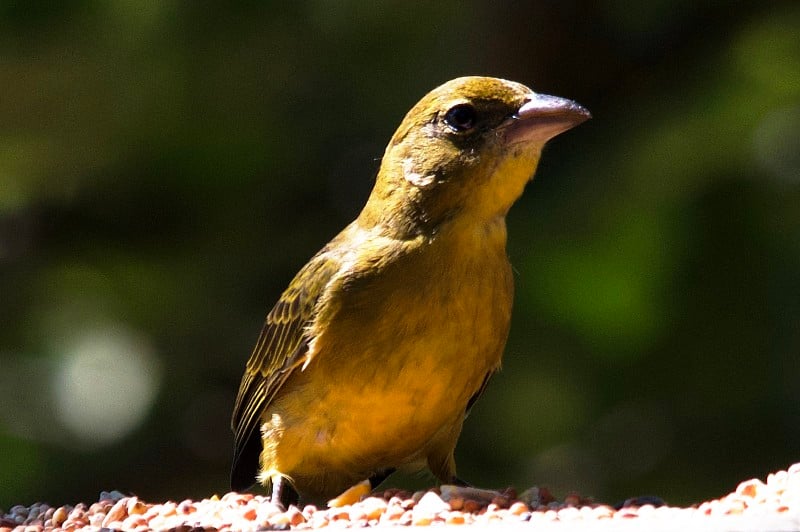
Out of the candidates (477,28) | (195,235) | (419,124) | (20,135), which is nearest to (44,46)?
(20,135)

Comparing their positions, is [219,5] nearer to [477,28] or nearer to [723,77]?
[477,28]

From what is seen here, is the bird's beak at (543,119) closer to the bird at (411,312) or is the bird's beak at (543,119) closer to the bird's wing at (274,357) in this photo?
the bird at (411,312)

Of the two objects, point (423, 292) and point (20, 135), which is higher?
point (20, 135)

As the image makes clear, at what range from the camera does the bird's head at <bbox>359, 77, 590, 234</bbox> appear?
4.65 meters

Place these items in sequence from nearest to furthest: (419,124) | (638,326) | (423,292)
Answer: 1. (423,292)
2. (419,124)
3. (638,326)

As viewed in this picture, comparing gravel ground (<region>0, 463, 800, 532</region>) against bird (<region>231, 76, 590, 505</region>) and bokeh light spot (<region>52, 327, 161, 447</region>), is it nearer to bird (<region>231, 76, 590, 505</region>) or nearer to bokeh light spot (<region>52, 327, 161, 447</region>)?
bird (<region>231, 76, 590, 505</region>)

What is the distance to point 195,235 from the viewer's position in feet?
23.0

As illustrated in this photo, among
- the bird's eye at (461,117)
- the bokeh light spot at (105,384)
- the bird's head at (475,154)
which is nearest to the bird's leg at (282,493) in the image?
the bird's head at (475,154)

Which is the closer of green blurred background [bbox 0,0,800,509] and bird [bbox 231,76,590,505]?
bird [bbox 231,76,590,505]

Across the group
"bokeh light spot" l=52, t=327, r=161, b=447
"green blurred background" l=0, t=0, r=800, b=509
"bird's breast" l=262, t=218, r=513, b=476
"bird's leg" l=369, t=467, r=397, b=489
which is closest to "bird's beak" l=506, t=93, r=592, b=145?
"bird's breast" l=262, t=218, r=513, b=476

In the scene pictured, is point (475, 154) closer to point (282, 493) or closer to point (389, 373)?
point (389, 373)

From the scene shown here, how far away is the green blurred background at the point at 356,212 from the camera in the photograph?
19.9 ft

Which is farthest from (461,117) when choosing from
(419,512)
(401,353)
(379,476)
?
(419,512)

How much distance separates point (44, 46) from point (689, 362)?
131 inches
